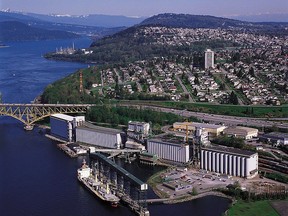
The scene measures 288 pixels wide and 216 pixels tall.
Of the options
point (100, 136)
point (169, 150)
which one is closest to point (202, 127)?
point (169, 150)

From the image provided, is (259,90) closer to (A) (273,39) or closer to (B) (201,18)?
(A) (273,39)

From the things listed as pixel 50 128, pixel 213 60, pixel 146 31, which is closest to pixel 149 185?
pixel 50 128

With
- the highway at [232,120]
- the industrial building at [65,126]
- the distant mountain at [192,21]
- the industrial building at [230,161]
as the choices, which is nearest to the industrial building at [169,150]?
the industrial building at [230,161]

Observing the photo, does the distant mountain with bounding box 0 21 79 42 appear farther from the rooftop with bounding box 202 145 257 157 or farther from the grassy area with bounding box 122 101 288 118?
the rooftop with bounding box 202 145 257 157

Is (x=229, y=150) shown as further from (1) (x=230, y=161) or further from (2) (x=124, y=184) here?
(2) (x=124, y=184)

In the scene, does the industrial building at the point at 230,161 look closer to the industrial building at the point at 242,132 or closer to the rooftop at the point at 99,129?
the industrial building at the point at 242,132

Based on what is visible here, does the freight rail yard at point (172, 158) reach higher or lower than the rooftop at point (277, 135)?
lower

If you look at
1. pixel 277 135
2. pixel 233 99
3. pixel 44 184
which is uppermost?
pixel 233 99
